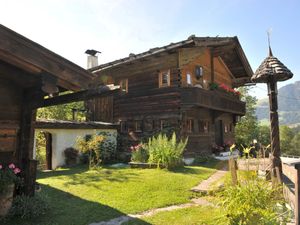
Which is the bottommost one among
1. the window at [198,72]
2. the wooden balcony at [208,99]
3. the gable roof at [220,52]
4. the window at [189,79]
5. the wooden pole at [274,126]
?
the wooden pole at [274,126]

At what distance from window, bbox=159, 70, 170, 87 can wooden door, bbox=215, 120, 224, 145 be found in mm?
5993

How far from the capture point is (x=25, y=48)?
16.9 feet

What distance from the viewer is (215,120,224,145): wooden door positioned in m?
21.3

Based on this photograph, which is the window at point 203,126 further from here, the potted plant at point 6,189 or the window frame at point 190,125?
the potted plant at point 6,189

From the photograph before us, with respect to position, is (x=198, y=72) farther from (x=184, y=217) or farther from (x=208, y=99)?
(x=184, y=217)

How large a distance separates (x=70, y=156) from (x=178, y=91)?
7218 millimetres

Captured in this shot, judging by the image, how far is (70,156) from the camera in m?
16.5

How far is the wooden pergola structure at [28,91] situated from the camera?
549 cm

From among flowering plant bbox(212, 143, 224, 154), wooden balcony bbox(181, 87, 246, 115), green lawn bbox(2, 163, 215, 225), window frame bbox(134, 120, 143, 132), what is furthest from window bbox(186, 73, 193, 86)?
green lawn bbox(2, 163, 215, 225)

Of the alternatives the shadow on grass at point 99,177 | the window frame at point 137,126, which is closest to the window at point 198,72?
the window frame at point 137,126

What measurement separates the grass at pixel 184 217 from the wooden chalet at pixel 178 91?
9564 millimetres

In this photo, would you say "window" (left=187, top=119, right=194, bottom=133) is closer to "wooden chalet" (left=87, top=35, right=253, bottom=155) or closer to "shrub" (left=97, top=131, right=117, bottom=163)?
"wooden chalet" (left=87, top=35, right=253, bottom=155)

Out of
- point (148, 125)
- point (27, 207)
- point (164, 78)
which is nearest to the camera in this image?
point (27, 207)

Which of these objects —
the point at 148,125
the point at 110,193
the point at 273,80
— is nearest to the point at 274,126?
the point at 273,80
